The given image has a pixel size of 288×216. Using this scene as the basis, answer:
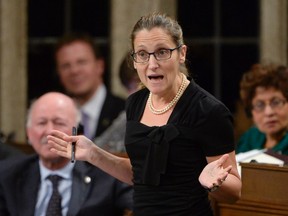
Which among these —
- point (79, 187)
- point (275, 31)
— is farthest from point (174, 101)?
point (275, 31)

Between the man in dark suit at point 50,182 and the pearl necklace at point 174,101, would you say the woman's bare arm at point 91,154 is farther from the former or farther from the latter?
the man in dark suit at point 50,182

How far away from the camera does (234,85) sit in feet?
23.2

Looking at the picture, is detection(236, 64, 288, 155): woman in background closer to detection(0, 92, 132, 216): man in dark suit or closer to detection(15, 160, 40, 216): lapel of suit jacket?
detection(0, 92, 132, 216): man in dark suit

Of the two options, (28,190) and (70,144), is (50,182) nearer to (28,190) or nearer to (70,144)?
(28,190)

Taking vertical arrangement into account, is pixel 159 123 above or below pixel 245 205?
above

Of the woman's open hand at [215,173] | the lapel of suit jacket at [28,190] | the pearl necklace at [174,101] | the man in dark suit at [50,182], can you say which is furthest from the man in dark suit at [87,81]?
the woman's open hand at [215,173]

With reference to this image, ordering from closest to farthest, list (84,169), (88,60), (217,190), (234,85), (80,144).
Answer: (217,190) → (80,144) → (84,169) → (88,60) → (234,85)

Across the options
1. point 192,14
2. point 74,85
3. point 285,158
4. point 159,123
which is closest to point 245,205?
point 285,158

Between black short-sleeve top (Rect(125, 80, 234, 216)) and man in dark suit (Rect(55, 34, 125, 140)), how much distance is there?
2.90 meters

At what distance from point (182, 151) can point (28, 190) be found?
145 centimetres

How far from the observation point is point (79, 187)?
15.1 feet

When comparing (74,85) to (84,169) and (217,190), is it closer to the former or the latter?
(84,169)

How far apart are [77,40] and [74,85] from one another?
28 centimetres

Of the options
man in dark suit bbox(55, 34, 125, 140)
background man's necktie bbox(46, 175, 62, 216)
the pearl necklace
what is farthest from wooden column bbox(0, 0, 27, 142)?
the pearl necklace
